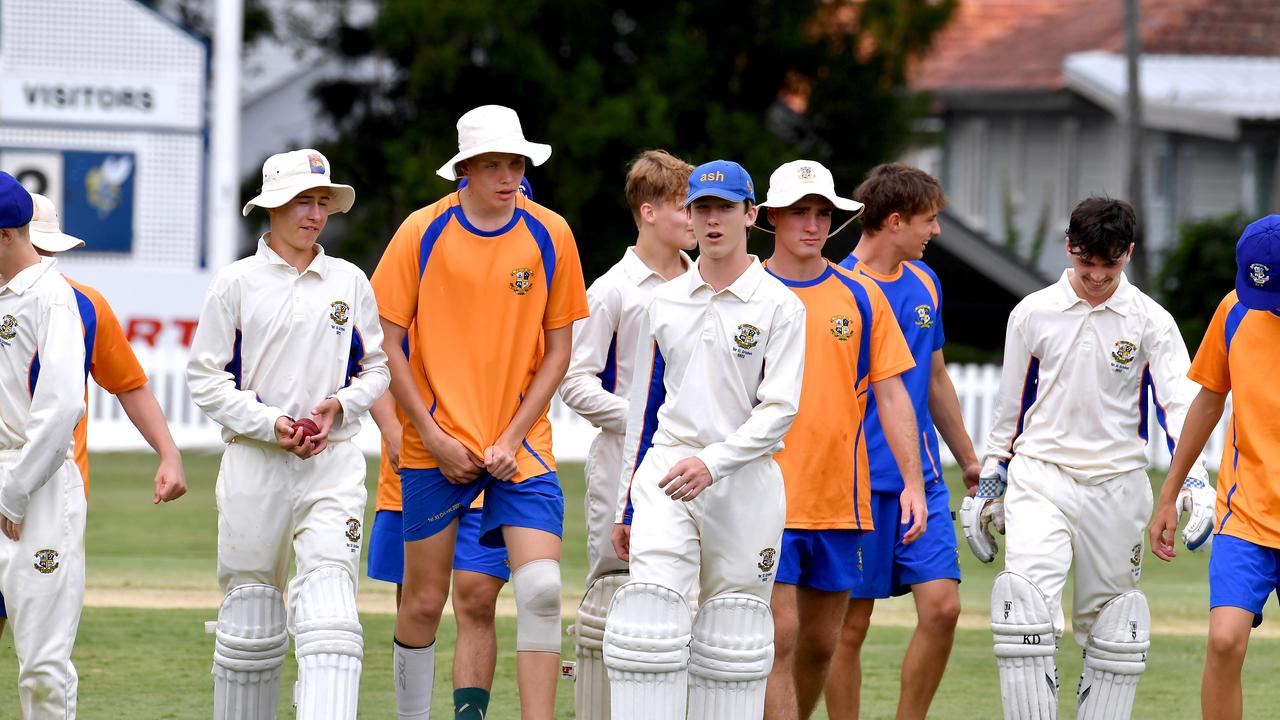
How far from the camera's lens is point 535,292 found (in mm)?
6398

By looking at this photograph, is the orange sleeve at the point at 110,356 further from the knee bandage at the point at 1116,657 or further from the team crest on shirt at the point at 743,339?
the knee bandage at the point at 1116,657

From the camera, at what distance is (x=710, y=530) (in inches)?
226

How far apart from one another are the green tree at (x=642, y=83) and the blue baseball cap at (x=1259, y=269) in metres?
17.1

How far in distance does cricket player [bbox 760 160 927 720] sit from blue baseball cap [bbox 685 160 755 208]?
0.41 metres

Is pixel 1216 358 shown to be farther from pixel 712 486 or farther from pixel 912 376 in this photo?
pixel 712 486

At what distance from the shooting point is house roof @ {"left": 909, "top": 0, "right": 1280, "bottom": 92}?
106 ft

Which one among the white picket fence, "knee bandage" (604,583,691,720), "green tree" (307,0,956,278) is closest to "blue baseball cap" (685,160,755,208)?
"knee bandage" (604,583,691,720)

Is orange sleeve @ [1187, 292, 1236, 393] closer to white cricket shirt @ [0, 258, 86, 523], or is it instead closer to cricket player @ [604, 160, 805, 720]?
cricket player @ [604, 160, 805, 720]

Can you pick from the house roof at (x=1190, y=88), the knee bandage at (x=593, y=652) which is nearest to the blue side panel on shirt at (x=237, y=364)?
the knee bandage at (x=593, y=652)

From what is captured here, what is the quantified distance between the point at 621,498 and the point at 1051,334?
181cm

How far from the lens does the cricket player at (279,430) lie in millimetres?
5858

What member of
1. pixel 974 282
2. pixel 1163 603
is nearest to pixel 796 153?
pixel 974 282

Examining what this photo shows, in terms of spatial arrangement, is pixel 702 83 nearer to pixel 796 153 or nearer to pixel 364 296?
pixel 796 153

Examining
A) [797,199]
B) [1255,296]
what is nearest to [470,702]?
[797,199]
